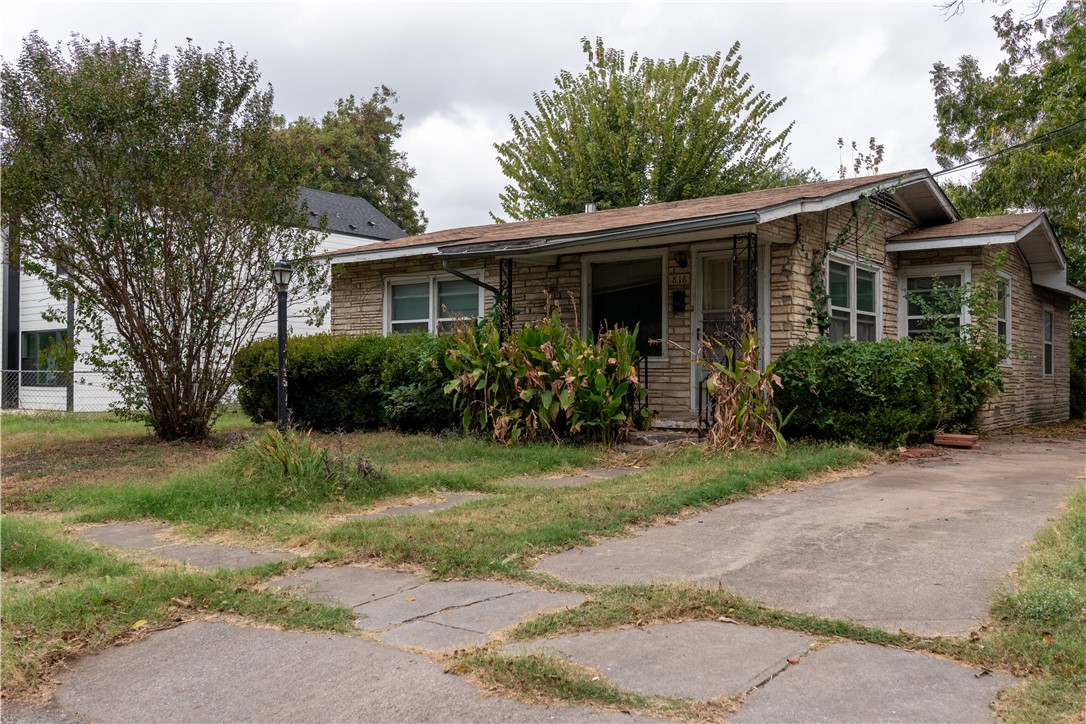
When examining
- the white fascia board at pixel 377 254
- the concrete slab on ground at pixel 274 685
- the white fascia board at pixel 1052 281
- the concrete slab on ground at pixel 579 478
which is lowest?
the concrete slab on ground at pixel 274 685

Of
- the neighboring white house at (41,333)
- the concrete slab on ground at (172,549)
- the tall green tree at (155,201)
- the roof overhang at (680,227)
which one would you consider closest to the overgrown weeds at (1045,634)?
the concrete slab on ground at (172,549)

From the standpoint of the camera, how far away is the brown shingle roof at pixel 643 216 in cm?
1080

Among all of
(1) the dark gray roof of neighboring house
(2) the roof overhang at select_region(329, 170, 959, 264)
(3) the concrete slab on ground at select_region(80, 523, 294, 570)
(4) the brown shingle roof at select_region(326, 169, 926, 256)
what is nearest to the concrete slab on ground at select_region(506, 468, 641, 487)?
(3) the concrete slab on ground at select_region(80, 523, 294, 570)

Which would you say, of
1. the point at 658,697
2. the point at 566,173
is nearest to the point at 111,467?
the point at 658,697

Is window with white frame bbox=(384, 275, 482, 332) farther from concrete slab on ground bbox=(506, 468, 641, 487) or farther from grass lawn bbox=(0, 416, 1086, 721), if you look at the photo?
concrete slab on ground bbox=(506, 468, 641, 487)

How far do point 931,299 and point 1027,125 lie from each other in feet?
35.4

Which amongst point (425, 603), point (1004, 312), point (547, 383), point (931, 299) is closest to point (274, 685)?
point (425, 603)

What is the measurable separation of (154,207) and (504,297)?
197 inches

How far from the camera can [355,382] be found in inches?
498

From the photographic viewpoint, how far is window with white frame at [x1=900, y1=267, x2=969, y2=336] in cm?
1262

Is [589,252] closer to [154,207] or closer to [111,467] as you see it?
[154,207]

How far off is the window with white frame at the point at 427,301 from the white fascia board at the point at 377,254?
738 mm

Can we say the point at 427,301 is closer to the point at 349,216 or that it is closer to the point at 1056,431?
the point at 1056,431

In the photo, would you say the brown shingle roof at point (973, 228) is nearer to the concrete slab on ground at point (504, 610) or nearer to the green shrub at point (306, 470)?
the green shrub at point (306, 470)
